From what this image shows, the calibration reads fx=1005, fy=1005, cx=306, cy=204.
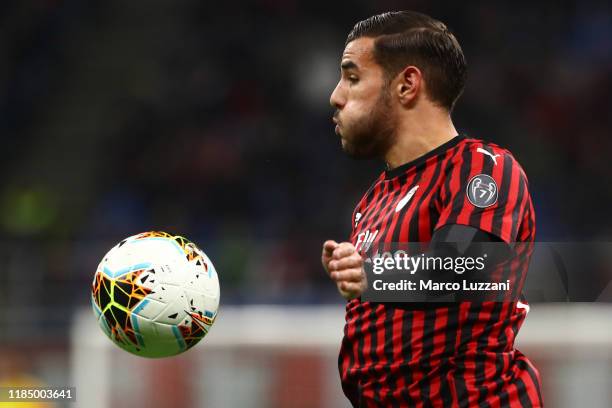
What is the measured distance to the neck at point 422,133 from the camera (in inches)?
123

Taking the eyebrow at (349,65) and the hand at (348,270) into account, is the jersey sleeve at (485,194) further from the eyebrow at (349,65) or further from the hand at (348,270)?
the eyebrow at (349,65)

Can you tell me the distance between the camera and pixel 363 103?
10.3ft

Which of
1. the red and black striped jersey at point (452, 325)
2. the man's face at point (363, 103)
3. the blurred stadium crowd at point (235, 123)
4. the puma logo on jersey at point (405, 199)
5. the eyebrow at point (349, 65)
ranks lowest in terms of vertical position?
the red and black striped jersey at point (452, 325)

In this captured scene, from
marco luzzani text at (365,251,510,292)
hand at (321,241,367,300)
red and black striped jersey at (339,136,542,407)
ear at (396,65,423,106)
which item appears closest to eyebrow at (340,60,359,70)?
ear at (396,65,423,106)

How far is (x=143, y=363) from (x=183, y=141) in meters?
5.51

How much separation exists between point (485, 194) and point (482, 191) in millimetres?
12

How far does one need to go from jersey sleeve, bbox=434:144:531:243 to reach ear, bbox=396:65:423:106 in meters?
0.27

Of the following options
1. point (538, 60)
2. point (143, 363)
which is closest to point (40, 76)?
point (538, 60)

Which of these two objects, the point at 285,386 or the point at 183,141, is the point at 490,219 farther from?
the point at 183,141

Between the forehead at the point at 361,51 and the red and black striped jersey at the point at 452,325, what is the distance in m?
0.37

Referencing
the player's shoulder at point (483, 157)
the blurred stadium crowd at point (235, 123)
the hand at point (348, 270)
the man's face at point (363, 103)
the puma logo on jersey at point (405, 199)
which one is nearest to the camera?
the hand at point (348, 270)

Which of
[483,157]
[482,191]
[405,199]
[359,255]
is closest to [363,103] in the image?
[405,199]

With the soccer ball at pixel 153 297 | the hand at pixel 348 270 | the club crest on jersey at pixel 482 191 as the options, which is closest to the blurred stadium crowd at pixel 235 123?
the soccer ball at pixel 153 297

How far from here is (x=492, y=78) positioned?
39.2 ft
